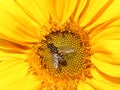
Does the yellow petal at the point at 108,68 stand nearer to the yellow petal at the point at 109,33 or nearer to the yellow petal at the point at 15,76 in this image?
the yellow petal at the point at 109,33

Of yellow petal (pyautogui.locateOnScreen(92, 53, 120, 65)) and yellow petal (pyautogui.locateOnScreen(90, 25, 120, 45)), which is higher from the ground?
yellow petal (pyautogui.locateOnScreen(90, 25, 120, 45))

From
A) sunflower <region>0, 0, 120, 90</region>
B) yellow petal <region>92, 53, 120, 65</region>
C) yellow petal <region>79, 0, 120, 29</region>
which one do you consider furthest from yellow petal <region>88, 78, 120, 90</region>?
yellow petal <region>79, 0, 120, 29</region>

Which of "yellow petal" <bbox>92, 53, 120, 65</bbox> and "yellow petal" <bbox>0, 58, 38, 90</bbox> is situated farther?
"yellow petal" <bbox>0, 58, 38, 90</bbox>

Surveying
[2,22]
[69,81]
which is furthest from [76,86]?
[2,22]

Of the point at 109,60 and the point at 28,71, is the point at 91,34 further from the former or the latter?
the point at 28,71

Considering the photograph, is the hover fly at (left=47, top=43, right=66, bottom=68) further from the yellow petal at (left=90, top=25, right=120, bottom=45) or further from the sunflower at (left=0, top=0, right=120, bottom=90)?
the yellow petal at (left=90, top=25, right=120, bottom=45)

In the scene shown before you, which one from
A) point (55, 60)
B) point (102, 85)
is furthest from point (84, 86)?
point (55, 60)

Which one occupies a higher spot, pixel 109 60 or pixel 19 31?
pixel 19 31
